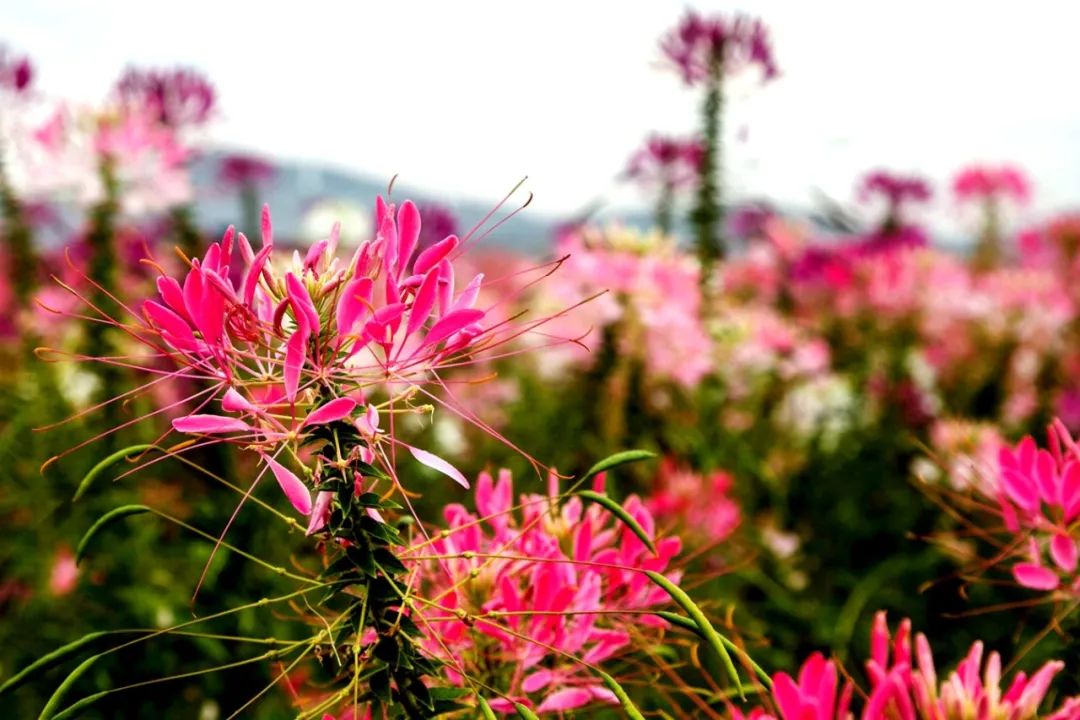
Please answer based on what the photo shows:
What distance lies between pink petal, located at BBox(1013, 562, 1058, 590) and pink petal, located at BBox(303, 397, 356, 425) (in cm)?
60

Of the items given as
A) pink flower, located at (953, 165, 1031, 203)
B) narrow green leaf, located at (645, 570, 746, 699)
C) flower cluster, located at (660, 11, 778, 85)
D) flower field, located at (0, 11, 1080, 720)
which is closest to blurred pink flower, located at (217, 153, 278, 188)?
flower field, located at (0, 11, 1080, 720)

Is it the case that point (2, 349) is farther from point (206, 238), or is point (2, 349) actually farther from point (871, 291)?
point (871, 291)

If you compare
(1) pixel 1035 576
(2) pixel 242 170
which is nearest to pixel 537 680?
(1) pixel 1035 576

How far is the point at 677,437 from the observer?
230 cm

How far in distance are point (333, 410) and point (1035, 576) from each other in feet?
2.07

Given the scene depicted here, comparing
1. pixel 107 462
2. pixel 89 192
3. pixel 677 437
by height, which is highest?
pixel 107 462

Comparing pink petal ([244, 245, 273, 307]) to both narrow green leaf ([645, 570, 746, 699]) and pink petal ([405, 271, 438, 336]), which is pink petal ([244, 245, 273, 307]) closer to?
pink petal ([405, 271, 438, 336])

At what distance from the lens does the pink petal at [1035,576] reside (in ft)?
2.42

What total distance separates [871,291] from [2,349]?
3173 millimetres

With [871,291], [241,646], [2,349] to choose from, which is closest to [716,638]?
[241,646]

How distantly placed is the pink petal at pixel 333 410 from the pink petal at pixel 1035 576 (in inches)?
23.6

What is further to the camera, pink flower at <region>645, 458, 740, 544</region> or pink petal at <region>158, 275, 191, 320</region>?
pink flower at <region>645, 458, 740, 544</region>

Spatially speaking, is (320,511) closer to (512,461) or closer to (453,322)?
(453,322)

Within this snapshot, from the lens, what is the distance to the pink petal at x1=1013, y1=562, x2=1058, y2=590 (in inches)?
29.0
